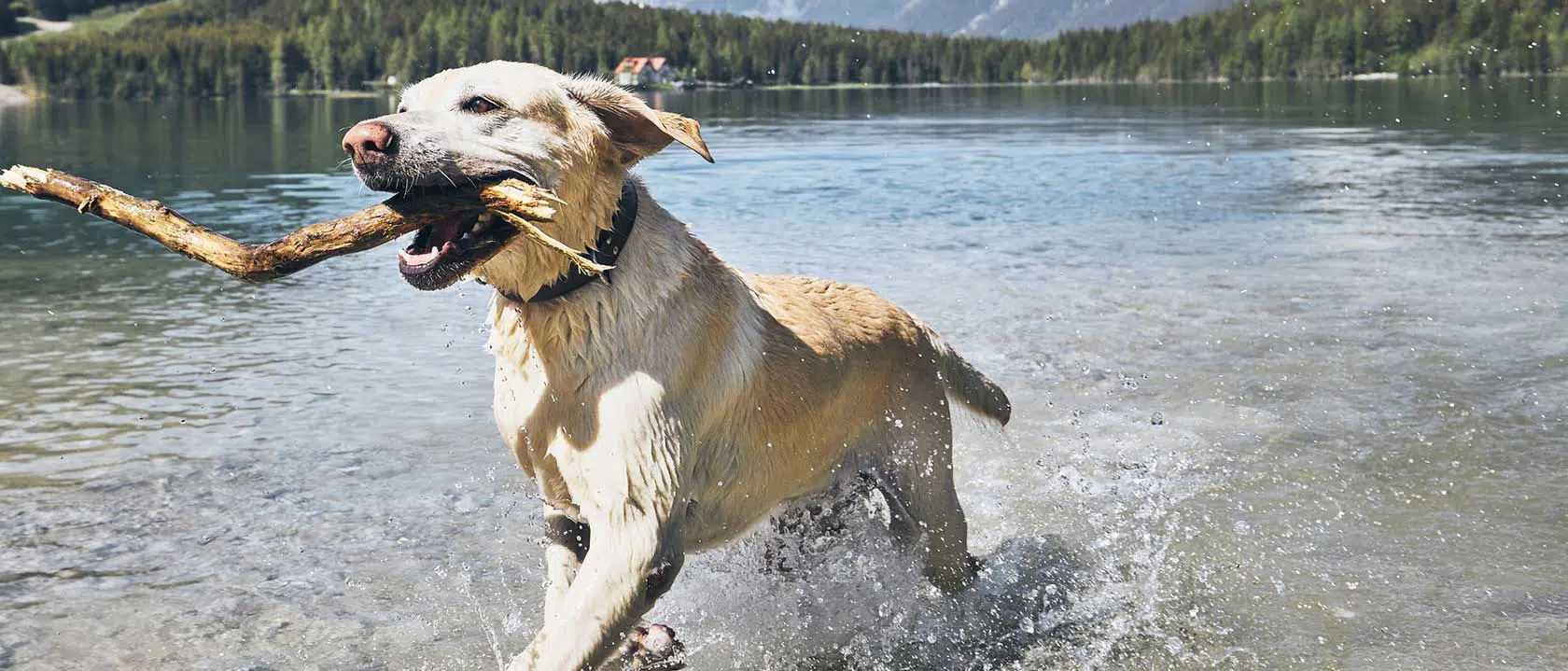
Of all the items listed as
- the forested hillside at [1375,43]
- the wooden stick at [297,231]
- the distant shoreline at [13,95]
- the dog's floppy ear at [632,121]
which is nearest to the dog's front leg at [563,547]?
the wooden stick at [297,231]

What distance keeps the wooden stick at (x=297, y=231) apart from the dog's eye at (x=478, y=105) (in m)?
0.33

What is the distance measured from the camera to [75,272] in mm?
16312

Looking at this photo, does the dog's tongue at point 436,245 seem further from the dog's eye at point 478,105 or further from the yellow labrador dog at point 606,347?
the dog's eye at point 478,105

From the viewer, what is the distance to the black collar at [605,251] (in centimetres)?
489

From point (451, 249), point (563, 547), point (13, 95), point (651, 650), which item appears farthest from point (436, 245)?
point (13, 95)

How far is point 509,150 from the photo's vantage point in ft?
15.7

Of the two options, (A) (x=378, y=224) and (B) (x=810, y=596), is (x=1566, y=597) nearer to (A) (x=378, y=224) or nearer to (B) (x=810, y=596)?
(B) (x=810, y=596)

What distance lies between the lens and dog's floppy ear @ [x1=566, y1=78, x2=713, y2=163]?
494 cm

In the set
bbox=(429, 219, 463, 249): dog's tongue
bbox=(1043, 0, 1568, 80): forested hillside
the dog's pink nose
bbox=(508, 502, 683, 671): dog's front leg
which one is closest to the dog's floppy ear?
bbox=(429, 219, 463, 249): dog's tongue

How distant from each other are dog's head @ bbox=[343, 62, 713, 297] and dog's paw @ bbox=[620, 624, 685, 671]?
1.85 meters

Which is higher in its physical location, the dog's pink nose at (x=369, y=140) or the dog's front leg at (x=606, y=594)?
the dog's pink nose at (x=369, y=140)

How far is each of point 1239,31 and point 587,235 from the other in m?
204

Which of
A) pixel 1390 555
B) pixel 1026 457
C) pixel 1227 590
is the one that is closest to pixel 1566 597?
pixel 1390 555

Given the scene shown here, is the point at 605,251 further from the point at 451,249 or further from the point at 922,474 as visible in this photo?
the point at 922,474
